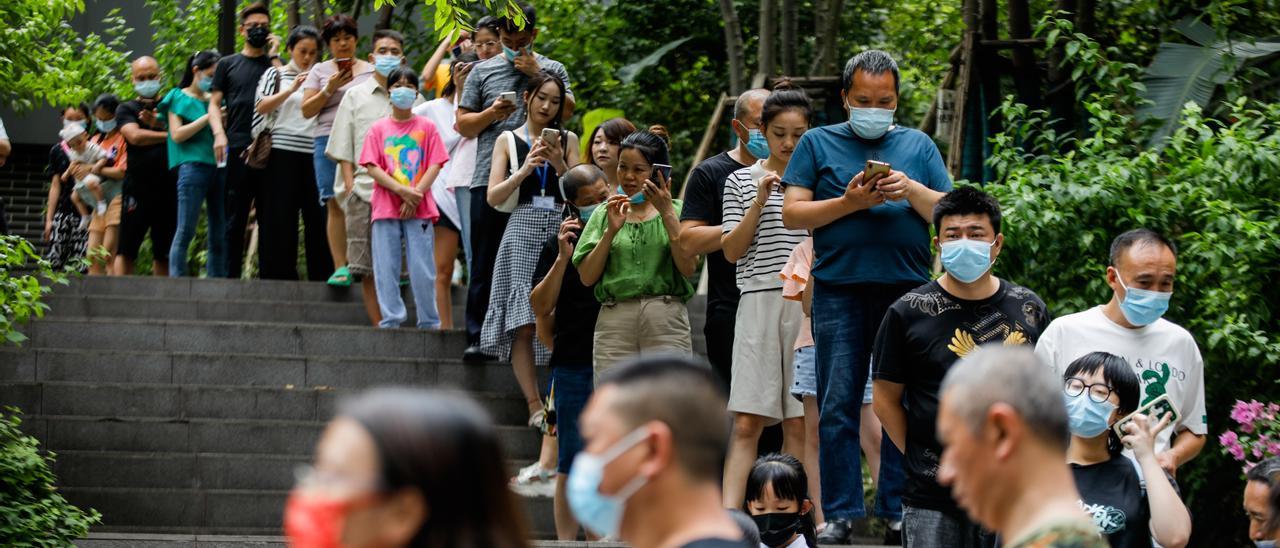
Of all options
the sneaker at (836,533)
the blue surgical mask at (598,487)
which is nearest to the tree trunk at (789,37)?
the sneaker at (836,533)

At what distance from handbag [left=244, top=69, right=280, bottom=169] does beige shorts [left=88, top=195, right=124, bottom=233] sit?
3115mm

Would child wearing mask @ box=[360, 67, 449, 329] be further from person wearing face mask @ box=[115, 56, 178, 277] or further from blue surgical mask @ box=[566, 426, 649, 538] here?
blue surgical mask @ box=[566, 426, 649, 538]

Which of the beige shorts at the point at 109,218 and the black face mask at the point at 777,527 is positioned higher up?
the beige shorts at the point at 109,218

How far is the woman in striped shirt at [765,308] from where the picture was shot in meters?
8.25

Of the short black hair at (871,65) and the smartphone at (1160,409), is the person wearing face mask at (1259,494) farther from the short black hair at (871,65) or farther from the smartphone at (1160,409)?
the short black hair at (871,65)

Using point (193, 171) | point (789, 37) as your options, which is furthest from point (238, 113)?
point (789, 37)

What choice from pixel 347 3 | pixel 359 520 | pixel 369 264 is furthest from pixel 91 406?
pixel 347 3

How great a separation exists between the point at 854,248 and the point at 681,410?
4154 millimetres

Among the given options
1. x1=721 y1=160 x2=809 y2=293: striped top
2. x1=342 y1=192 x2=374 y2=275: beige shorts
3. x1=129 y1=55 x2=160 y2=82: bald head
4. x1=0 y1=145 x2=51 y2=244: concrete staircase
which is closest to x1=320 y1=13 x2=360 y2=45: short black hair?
x1=342 y1=192 x2=374 y2=275: beige shorts

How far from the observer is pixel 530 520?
953cm

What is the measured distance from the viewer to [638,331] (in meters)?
8.84

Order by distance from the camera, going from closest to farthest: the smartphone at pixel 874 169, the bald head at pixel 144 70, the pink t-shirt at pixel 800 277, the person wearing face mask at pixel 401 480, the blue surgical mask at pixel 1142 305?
the person wearing face mask at pixel 401 480, the blue surgical mask at pixel 1142 305, the smartphone at pixel 874 169, the pink t-shirt at pixel 800 277, the bald head at pixel 144 70

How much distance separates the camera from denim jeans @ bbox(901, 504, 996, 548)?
21.3 ft

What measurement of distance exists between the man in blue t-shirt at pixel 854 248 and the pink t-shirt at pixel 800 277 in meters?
0.46
